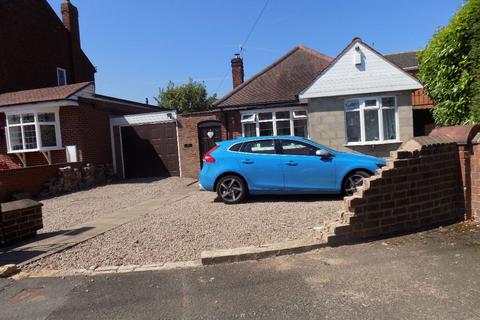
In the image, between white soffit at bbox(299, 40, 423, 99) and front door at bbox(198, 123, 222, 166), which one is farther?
front door at bbox(198, 123, 222, 166)

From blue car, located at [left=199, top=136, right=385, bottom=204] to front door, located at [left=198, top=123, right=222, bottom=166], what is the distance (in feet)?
23.4

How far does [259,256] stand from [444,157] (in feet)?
9.73

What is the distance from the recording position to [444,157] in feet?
18.6

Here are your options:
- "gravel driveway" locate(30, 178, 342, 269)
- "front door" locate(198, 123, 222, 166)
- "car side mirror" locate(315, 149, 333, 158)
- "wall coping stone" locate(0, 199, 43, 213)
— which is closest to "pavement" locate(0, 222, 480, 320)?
"gravel driveway" locate(30, 178, 342, 269)

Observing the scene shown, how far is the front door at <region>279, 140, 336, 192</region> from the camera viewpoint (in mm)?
8758

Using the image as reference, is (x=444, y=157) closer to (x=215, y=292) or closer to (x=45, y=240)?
(x=215, y=292)

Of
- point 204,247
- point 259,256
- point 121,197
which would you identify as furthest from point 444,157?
point 121,197

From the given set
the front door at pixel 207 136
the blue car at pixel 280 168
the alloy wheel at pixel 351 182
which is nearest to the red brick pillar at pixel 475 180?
the blue car at pixel 280 168

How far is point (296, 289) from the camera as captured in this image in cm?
396

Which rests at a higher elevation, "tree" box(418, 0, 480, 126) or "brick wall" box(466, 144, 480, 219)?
"tree" box(418, 0, 480, 126)

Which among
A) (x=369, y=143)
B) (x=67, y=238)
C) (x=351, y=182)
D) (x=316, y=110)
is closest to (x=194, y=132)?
(x=316, y=110)

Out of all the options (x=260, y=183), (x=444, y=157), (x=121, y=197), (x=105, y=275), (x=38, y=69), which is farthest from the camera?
(x=38, y=69)

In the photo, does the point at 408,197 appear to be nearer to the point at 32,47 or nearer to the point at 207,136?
the point at 207,136

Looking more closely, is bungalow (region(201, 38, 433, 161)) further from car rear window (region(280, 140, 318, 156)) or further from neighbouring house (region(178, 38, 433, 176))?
car rear window (region(280, 140, 318, 156))
